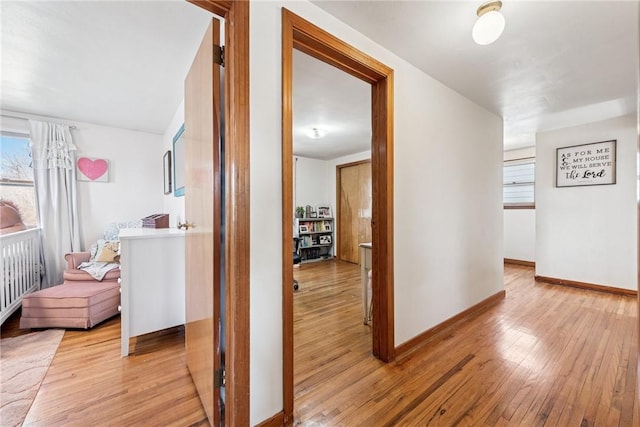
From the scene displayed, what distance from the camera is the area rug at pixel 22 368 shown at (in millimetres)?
1362

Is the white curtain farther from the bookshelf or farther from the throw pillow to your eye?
the bookshelf

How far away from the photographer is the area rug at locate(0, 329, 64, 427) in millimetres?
1362

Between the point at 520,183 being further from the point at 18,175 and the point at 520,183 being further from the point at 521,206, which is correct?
the point at 18,175

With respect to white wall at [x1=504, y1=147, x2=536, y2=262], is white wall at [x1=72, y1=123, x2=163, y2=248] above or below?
above

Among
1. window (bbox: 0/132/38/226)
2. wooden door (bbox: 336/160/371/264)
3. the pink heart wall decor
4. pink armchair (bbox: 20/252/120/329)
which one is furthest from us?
wooden door (bbox: 336/160/371/264)

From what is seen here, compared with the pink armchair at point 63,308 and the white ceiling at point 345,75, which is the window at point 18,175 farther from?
the pink armchair at point 63,308

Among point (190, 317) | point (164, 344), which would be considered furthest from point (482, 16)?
point (164, 344)

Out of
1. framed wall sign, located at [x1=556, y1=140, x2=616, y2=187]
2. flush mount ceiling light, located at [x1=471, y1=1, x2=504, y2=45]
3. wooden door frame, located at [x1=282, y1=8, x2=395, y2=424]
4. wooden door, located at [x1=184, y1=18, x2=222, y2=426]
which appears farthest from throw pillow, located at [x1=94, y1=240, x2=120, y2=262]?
framed wall sign, located at [x1=556, y1=140, x2=616, y2=187]

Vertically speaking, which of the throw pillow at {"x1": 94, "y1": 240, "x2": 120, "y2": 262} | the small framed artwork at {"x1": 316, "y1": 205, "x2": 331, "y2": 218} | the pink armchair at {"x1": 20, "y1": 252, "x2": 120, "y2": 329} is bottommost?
the pink armchair at {"x1": 20, "y1": 252, "x2": 120, "y2": 329}

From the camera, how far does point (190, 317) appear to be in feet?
5.27

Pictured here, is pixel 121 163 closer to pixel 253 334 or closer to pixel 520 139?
pixel 253 334

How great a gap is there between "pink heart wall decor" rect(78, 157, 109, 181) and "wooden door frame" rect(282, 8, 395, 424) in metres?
3.52

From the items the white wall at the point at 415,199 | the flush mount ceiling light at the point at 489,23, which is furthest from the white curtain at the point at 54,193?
the flush mount ceiling light at the point at 489,23

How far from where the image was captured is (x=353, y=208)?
521 cm
